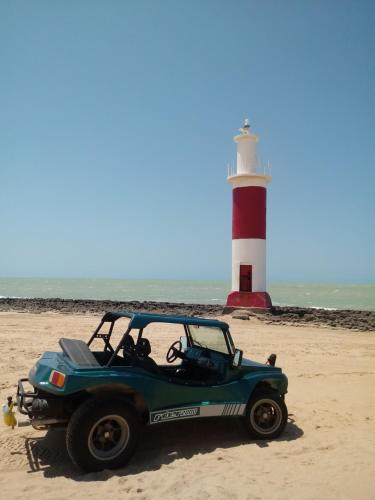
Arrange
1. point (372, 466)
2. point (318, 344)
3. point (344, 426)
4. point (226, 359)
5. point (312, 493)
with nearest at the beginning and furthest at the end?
1. point (312, 493)
2. point (372, 466)
3. point (226, 359)
4. point (344, 426)
5. point (318, 344)

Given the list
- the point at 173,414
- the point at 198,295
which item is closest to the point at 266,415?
the point at 173,414

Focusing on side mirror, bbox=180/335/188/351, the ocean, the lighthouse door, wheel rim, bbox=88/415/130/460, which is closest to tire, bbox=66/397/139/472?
wheel rim, bbox=88/415/130/460

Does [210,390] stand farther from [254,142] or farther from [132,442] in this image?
[254,142]

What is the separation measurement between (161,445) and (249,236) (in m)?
16.9

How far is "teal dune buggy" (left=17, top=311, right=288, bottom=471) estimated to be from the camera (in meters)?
4.37

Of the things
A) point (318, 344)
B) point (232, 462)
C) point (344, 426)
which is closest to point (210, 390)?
point (232, 462)

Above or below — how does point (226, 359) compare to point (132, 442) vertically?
above

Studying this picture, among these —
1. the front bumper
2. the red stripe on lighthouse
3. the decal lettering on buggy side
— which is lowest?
the decal lettering on buggy side

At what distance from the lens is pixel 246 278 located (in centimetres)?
2188

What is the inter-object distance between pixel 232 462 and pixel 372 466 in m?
1.51

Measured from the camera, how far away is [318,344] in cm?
1342

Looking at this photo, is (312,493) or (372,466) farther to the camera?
(372,466)

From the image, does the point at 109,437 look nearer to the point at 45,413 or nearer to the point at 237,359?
the point at 45,413

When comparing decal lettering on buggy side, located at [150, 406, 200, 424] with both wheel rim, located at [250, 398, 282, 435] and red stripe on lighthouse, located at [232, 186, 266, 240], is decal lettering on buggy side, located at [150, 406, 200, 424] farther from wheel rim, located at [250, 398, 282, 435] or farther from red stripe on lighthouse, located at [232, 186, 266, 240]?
red stripe on lighthouse, located at [232, 186, 266, 240]
